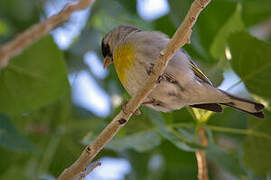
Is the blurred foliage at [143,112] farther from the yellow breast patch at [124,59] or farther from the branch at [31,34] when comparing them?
the branch at [31,34]

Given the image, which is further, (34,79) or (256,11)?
(256,11)

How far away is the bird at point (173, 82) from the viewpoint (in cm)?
211

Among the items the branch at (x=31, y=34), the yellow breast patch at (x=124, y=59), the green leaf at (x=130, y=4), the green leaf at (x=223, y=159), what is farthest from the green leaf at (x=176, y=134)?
the branch at (x=31, y=34)

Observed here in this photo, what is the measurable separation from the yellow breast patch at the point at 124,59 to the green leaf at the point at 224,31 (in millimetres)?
651

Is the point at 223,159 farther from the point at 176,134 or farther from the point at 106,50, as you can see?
the point at 106,50

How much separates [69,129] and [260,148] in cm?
141

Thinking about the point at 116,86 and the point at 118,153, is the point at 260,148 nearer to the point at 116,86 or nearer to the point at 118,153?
the point at 118,153

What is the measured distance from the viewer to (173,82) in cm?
213

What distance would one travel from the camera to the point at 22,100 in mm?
2502

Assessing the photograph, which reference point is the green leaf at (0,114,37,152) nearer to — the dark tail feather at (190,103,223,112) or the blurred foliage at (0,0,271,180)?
the blurred foliage at (0,0,271,180)

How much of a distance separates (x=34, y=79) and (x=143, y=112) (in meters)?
0.64

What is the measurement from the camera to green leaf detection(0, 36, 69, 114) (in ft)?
8.06

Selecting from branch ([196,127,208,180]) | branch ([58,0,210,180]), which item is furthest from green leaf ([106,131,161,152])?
branch ([58,0,210,180])

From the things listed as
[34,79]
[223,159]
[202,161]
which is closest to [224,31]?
[223,159]
